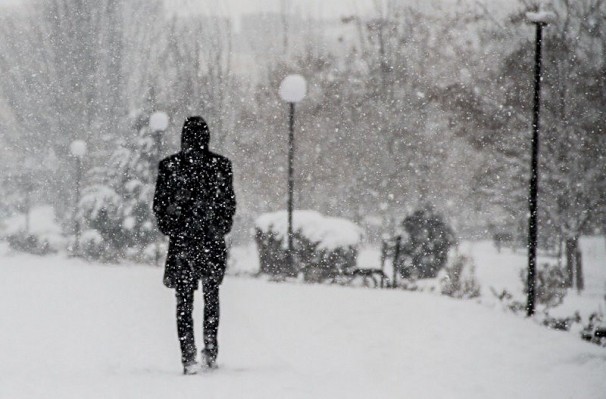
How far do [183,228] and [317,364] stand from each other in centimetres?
170

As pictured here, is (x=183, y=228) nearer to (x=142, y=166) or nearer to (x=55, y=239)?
(x=142, y=166)

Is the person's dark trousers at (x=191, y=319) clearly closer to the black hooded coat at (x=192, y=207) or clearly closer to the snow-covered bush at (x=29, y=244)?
the black hooded coat at (x=192, y=207)

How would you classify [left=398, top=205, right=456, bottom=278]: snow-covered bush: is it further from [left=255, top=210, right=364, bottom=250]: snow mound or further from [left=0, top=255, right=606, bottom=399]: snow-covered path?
[left=0, top=255, right=606, bottom=399]: snow-covered path

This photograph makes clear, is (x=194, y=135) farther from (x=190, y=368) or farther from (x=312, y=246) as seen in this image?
(x=312, y=246)

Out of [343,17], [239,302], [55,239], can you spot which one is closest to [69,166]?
[55,239]

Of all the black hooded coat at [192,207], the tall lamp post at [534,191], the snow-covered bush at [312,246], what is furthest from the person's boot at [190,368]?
the snow-covered bush at [312,246]

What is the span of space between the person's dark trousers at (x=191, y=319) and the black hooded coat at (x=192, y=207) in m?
0.07

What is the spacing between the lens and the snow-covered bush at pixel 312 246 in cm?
1519

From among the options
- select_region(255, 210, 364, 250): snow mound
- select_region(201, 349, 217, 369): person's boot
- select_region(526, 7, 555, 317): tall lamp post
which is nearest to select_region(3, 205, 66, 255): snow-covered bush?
select_region(255, 210, 364, 250): snow mound

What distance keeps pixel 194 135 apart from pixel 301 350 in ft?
8.14

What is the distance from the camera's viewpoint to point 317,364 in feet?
20.8

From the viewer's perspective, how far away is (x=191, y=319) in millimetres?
5566

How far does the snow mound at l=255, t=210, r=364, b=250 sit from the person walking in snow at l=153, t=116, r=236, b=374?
9.76m

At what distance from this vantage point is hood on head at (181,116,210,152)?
545 centimetres
